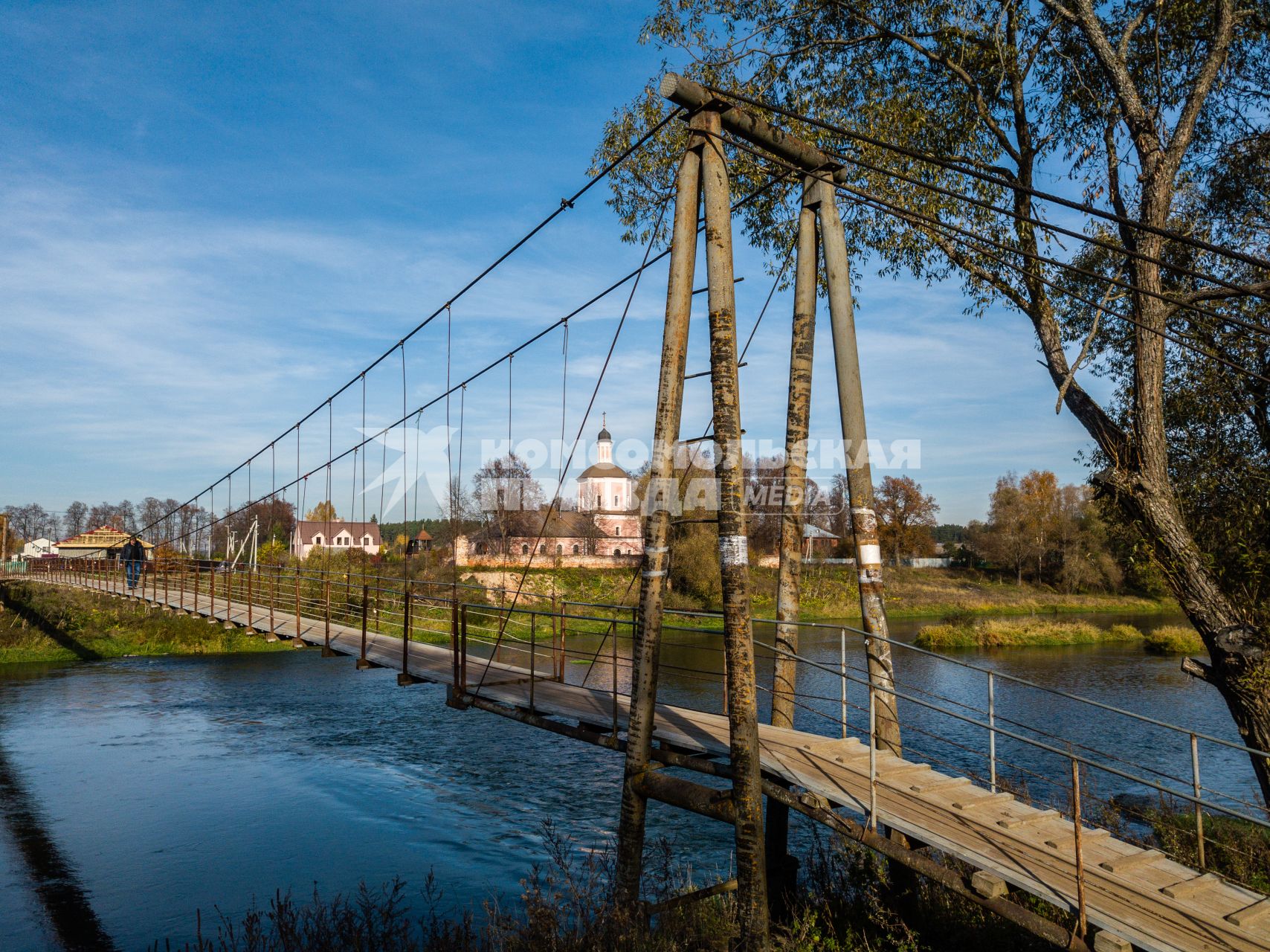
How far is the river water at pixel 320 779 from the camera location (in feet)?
30.5

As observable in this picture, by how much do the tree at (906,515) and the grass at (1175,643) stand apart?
101ft

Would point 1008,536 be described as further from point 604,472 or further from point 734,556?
point 734,556

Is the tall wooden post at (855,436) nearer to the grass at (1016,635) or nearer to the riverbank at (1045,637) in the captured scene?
the riverbank at (1045,637)

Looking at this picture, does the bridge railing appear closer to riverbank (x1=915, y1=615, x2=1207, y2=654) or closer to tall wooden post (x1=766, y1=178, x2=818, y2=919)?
tall wooden post (x1=766, y1=178, x2=818, y2=919)

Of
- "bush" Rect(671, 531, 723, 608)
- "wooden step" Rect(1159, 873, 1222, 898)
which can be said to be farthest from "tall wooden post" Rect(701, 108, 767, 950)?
"bush" Rect(671, 531, 723, 608)

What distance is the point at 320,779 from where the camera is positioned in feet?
43.6

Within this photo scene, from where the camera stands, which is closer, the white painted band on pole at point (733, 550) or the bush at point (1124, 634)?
the white painted band on pole at point (733, 550)

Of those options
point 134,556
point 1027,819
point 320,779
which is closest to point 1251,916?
point 1027,819

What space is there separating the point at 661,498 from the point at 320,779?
10.0 m

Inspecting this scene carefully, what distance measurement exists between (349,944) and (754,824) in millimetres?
2848

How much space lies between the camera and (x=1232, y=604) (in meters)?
7.40

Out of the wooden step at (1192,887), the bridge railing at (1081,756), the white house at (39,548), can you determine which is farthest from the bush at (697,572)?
the white house at (39,548)

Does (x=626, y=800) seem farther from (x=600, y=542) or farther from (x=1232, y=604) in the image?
(x=600, y=542)

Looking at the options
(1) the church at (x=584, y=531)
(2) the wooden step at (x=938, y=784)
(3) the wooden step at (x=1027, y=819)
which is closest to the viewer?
(3) the wooden step at (x=1027, y=819)
